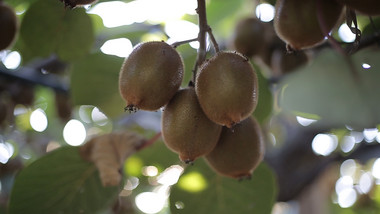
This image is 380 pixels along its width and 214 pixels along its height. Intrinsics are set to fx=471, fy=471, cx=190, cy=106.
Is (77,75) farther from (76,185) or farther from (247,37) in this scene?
(247,37)

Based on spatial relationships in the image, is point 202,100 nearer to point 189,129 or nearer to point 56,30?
point 189,129

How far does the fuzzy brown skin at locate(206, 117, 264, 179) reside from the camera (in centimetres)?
89

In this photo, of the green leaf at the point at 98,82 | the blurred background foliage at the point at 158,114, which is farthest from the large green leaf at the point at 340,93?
the green leaf at the point at 98,82

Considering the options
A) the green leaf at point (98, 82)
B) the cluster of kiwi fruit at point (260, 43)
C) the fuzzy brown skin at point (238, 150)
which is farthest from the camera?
the cluster of kiwi fruit at point (260, 43)

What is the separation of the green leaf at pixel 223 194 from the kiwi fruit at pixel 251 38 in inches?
15.2

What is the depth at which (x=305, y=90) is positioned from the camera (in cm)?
102

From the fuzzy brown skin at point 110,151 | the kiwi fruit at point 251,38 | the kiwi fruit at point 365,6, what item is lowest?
the fuzzy brown skin at point 110,151

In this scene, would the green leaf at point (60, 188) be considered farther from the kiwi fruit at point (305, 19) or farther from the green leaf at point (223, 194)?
the kiwi fruit at point (305, 19)

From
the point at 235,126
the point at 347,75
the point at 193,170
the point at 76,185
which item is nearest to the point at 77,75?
the point at 76,185

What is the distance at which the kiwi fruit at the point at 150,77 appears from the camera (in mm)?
835

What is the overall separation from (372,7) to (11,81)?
4.29ft

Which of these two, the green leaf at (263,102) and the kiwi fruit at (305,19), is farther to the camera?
the green leaf at (263,102)

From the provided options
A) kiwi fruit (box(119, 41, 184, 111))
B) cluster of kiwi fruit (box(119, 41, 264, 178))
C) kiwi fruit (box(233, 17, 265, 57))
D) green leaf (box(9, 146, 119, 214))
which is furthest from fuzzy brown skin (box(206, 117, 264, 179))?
kiwi fruit (box(233, 17, 265, 57))

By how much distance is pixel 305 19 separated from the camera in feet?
2.80
